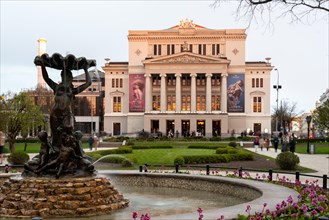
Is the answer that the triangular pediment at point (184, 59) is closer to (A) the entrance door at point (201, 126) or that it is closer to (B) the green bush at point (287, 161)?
(A) the entrance door at point (201, 126)

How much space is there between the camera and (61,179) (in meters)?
12.4

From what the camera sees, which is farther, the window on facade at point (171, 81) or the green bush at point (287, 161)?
the window on facade at point (171, 81)

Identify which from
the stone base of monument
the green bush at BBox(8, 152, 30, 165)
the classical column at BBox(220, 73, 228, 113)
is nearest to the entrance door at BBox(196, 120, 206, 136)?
the classical column at BBox(220, 73, 228, 113)

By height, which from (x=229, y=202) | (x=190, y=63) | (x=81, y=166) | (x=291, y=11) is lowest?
A: (x=229, y=202)

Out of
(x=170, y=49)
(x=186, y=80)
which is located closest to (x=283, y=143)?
(x=186, y=80)

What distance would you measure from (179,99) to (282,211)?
78.5m

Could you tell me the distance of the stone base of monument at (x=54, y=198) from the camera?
11.7 meters

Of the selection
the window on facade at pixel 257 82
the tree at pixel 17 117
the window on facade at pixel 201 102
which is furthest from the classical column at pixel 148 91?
the tree at pixel 17 117

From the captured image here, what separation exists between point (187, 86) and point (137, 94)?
422 inches

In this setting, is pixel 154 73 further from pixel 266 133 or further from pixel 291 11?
pixel 291 11

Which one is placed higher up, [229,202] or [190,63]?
[190,63]

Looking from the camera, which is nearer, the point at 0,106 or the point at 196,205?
the point at 196,205

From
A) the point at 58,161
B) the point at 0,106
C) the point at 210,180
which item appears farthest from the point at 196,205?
the point at 0,106

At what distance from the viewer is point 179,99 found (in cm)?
8762
